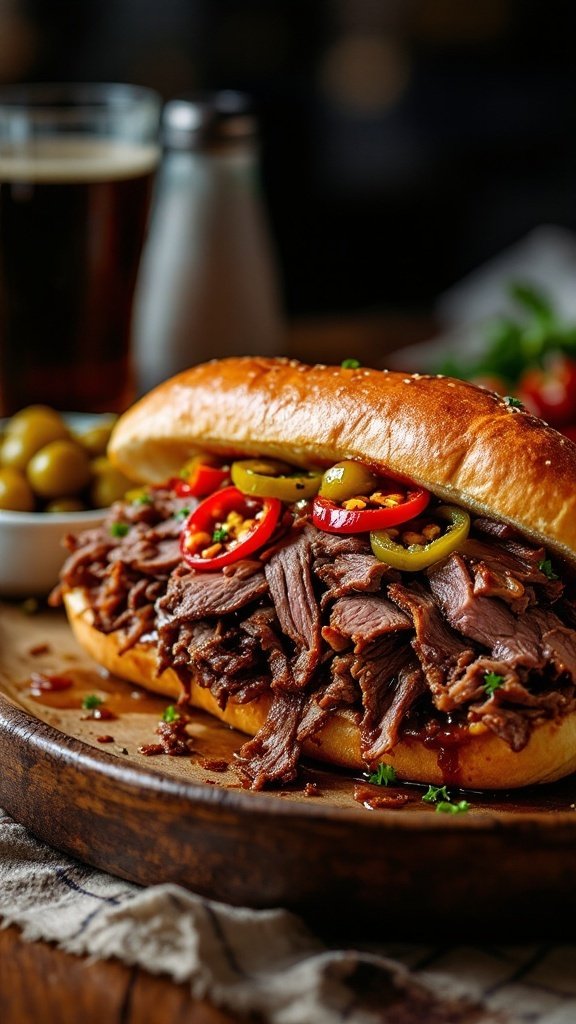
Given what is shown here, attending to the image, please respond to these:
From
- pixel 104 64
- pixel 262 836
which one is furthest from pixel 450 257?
pixel 262 836

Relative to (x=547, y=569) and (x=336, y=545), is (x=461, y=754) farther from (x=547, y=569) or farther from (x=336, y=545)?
(x=336, y=545)

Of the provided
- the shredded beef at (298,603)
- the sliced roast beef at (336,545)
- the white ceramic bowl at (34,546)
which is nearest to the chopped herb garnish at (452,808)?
the shredded beef at (298,603)

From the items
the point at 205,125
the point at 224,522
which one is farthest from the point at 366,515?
the point at 205,125

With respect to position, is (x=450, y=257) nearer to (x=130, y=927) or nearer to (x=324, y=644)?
(x=324, y=644)

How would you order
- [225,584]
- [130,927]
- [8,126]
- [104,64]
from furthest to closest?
1. [104,64]
2. [8,126]
3. [225,584]
4. [130,927]

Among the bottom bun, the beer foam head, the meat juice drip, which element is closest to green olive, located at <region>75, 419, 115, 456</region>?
the meat juice drip

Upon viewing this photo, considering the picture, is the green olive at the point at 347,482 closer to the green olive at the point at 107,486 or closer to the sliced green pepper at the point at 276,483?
the sliced green pepper at the point at 276,483
